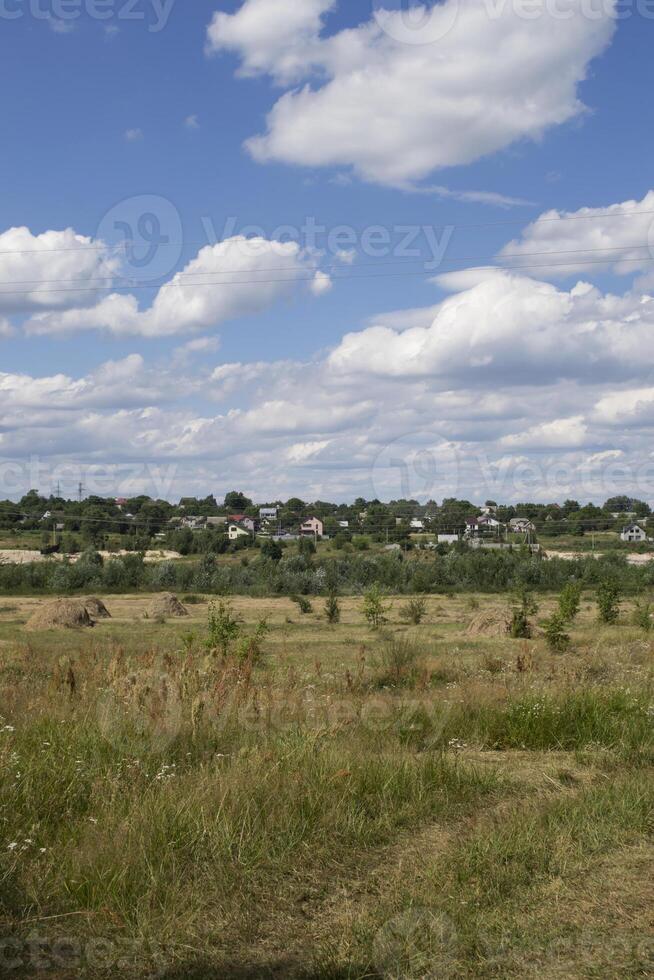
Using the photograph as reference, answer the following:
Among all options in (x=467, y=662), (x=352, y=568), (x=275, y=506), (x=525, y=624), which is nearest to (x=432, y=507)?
(x=275, y=506)

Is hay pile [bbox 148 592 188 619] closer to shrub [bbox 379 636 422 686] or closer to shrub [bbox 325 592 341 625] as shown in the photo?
shrub [bbox 325 592 341 625]

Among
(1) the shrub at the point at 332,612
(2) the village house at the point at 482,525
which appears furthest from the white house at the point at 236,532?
(1) the shrub at the point at 332,612

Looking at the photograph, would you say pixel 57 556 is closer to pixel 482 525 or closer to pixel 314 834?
pixel 482 525

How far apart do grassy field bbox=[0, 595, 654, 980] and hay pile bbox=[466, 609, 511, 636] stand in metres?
19.4

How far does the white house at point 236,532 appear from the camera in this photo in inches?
3824

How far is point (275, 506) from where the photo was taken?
370 ft

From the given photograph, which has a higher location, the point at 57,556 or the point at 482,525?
the point at 482,525

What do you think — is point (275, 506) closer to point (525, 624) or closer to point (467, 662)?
point (525, 624)

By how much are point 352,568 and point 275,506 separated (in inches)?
1864

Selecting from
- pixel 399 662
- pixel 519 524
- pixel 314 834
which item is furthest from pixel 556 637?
pixel 519 524

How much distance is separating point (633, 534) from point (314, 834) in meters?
96.5

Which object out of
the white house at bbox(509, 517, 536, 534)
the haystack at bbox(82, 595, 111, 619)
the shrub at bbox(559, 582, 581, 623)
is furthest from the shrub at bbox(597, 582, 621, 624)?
the white house at bbox(509, 517, 536, 534)

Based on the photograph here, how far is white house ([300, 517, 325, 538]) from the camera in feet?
344

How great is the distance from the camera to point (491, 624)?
2789 cm
